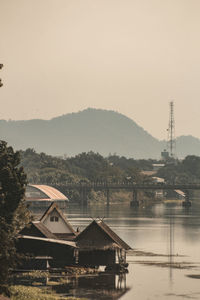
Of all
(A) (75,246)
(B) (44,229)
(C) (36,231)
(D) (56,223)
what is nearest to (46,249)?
(C) (36,231)

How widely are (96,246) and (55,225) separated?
9925 mm

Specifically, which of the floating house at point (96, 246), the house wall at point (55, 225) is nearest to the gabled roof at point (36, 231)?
the floating house at point (96, 246)

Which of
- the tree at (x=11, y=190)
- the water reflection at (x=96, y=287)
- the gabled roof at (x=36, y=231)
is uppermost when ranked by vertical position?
the tree at (x=11, y=190)

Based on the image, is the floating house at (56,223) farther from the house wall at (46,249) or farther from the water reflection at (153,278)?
the house wall at (46,249)

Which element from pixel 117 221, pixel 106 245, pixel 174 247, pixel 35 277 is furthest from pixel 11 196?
pixel 117 221

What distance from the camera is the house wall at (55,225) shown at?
333 ft

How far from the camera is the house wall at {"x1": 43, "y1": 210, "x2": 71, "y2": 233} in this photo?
101463mm

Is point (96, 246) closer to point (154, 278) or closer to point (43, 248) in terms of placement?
point (43, 248)

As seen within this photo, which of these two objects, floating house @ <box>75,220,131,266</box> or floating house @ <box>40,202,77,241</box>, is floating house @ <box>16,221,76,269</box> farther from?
floating house @ <box>40,202,77,241</box>

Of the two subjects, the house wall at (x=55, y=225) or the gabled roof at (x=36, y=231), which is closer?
the gabled roof at (x=36, y=231)

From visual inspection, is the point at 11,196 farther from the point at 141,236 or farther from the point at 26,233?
the point at 141,236

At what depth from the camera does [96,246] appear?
306ft

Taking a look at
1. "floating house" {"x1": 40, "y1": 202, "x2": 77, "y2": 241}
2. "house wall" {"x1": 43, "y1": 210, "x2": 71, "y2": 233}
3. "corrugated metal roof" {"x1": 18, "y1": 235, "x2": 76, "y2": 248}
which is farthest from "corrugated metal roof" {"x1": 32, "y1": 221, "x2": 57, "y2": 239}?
"house wall" {"x1": 43, "y1": 210, "x2": 71, "y2": 233}

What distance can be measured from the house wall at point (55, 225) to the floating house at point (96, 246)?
25.6 ft
